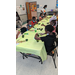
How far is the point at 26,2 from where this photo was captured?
659 centimetres

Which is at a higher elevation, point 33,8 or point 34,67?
point 33,8

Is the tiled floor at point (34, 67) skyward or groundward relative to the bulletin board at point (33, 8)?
groundward

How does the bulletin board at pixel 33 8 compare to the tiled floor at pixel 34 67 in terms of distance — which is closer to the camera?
the tiled floor at pixel 34 67

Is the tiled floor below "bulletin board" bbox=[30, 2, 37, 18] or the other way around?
below

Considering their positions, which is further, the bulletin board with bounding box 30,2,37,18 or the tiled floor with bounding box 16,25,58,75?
the bulletin board with bounding box 30,2,37,18

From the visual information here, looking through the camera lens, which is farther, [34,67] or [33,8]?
[33,8]
